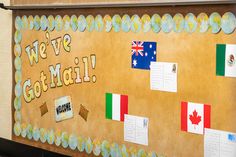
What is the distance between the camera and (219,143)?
1.49 meters

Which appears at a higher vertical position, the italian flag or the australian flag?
the australian flag

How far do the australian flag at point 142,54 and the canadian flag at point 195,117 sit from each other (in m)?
0.22

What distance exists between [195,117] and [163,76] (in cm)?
21

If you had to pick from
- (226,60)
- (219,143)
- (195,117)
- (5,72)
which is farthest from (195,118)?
(5,72)

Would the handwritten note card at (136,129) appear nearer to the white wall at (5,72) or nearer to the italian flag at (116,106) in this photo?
the italian flag at (116,106)

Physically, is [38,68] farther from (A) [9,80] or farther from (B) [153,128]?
(B) [153,128]

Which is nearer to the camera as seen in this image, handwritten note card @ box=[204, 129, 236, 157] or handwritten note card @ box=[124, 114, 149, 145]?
handwritten note card @ box=[204, 129, 236, 157]

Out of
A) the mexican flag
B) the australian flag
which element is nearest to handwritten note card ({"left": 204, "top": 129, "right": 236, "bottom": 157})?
the mexican flag

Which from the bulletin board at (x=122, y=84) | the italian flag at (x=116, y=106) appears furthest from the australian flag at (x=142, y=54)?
the italian flag at (x=116, y=106)

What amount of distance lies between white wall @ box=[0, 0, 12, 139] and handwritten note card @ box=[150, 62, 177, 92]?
3.03 feet

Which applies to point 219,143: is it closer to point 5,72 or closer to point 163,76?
point 163,76

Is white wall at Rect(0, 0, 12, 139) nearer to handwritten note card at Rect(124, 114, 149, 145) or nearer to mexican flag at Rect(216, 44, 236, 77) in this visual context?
handwritten note card at Rect(124, 114, 149, 145)

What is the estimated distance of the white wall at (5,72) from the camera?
2.22 m

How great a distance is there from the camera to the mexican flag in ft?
Result: 4.70
